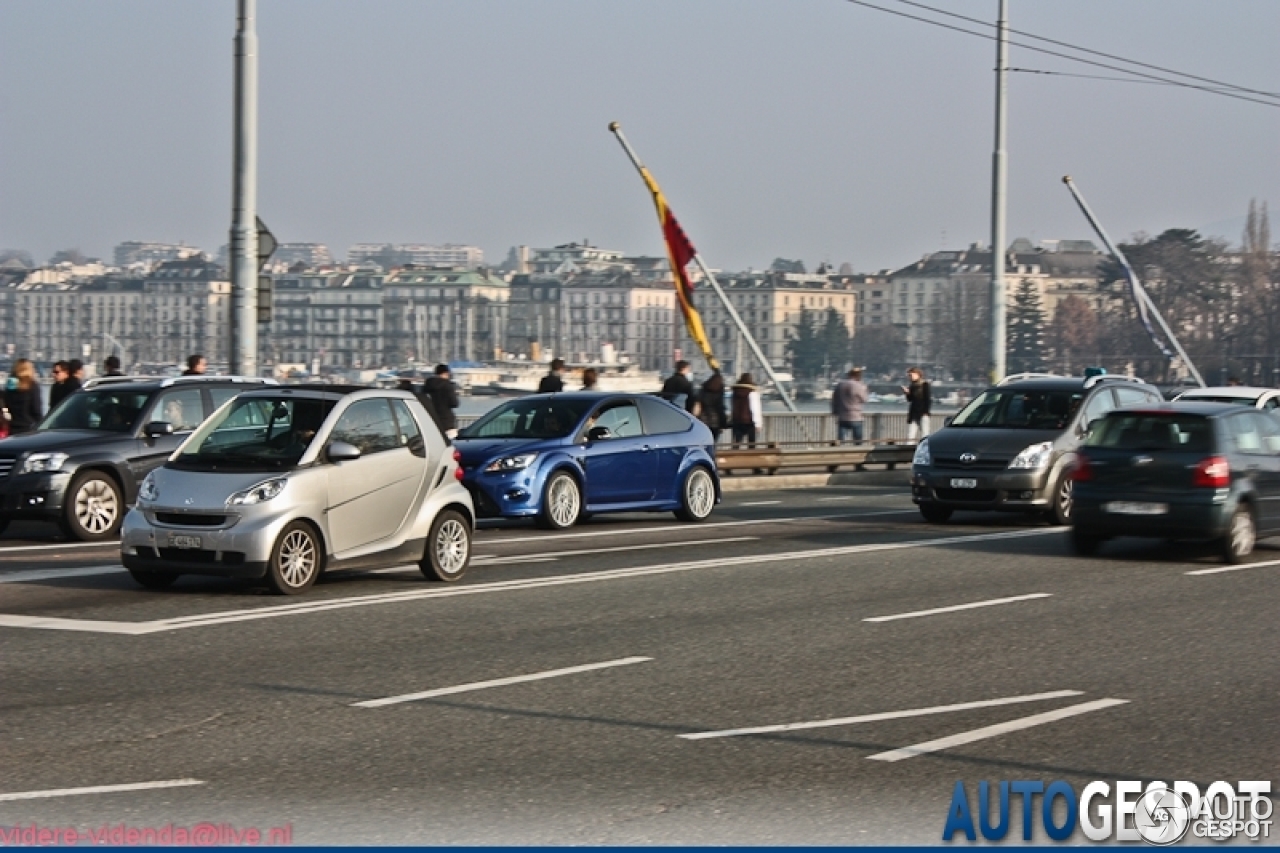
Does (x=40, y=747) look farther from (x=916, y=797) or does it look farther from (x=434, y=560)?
(x=434, y=560)

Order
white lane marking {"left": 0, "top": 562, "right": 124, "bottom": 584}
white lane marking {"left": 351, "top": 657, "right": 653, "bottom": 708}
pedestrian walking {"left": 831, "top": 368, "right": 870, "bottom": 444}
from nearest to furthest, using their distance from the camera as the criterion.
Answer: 1. white lane marking {"left": 351, "top": 657, "right": 653, "bottom": 708}
2. white lane marking {"left": 0, "top": 562, "right": 124, "bottom": 584}
3. pedestrian walking {"left": 831, "top": 368, "right": 870, "bottom": 444}

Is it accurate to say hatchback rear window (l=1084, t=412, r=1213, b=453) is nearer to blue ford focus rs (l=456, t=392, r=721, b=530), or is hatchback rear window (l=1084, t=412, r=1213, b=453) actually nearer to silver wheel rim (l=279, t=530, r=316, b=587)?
blue ford focus rs (l=456, t=392, r=721, b=530)

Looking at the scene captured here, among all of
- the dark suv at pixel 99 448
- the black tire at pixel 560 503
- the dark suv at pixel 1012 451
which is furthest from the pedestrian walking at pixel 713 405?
the dark suv at pixel 99 448

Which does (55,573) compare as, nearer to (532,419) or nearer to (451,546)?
(451,546)

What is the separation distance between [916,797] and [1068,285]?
163 meters

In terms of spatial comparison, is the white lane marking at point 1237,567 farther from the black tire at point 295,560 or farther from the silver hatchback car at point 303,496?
the black tire at point 295,560

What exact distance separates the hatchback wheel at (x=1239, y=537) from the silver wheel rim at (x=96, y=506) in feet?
35.3

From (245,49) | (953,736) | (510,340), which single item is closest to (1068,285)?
(510,340)

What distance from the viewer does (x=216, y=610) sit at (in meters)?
12.9

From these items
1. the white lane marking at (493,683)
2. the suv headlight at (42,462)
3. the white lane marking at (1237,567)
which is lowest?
the white lane marking at (1237,567)

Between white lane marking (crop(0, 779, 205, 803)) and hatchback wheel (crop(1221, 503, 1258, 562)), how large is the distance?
1255cm

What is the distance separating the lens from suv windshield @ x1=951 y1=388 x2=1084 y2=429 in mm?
22438

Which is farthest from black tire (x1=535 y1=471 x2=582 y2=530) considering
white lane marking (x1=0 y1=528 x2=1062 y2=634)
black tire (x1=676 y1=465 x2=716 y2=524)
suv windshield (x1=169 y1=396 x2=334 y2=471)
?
suv windshield (x1=169 y1=396 x2=334 y2=471)

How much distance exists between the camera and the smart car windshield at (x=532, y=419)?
20.9m
